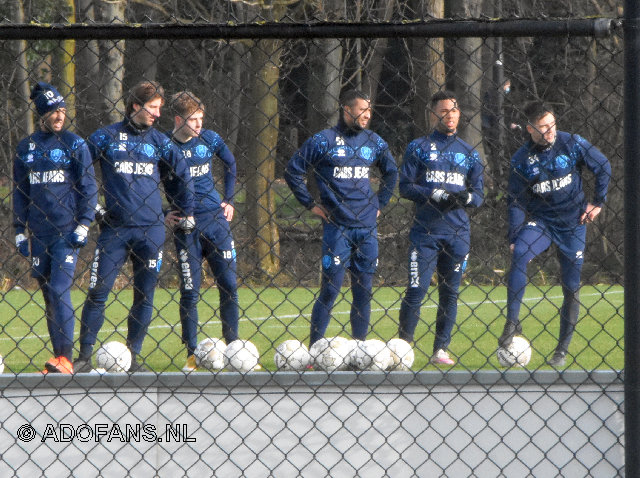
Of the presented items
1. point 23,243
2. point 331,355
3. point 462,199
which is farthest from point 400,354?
point 23,243

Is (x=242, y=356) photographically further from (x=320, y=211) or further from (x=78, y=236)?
(x=320, y=211)

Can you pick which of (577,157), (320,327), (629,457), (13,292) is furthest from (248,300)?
(629,457)

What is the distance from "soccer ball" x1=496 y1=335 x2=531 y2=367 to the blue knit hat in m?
3.15

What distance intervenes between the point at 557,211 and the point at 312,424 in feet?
11.0

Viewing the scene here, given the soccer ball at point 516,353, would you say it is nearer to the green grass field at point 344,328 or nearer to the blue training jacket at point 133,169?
the green grass field at point 344,328

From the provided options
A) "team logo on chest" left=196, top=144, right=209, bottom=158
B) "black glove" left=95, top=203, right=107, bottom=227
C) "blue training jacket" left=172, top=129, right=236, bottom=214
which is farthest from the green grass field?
"team logo on chest" left=196, top=144, right=209, bottom=158

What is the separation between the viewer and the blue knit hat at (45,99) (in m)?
5.25

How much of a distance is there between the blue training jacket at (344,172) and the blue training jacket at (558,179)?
2.97 feet

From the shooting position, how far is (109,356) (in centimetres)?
523

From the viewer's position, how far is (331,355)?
16.4 feet

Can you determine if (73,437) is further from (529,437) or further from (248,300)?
(248,300)

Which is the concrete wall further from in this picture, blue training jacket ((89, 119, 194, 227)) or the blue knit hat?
blue training jacket ((89, 119, 194, 227))

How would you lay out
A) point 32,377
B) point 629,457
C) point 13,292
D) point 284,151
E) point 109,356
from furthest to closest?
point 284,151 → point 13,292 → point 109,356 → point 32,377 → point 629,457

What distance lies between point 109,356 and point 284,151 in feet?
48.2
